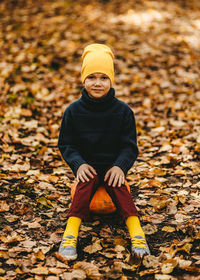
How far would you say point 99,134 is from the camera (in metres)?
2.89

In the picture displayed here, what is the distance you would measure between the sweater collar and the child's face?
0.04m

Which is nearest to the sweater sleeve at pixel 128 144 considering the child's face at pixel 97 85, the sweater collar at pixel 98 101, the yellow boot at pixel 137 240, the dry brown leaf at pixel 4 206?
the sweater collar at pixel 98 101

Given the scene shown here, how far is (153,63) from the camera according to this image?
7.24 meters

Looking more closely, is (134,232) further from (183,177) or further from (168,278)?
(183,177)

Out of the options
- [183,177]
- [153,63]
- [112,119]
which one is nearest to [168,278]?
[112,119]

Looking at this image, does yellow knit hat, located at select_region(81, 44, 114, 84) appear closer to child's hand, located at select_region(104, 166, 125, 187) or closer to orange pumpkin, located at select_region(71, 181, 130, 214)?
Result: child's hand, located at select_region(104, 166, 125, 187)

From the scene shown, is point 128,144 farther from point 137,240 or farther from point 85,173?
point 137,240

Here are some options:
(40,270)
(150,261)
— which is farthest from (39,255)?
(150,261)

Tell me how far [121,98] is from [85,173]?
139 inches

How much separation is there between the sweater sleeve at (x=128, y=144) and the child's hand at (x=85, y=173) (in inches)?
9.6

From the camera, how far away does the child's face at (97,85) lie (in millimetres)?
2785

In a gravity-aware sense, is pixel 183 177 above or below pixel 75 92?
below

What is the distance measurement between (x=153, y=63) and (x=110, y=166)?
4.85 metres

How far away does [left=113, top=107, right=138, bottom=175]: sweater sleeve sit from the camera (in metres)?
2.86
